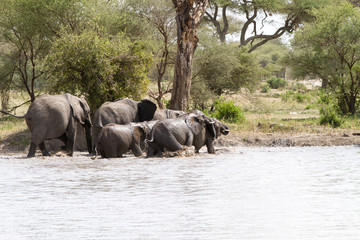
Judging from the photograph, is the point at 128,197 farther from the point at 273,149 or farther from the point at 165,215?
the point at 273,149

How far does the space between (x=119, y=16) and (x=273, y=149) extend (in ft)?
33.6

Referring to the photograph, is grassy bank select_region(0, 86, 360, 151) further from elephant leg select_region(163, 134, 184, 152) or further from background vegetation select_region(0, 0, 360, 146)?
elephant leg select_region(163, 134, 184, 152)

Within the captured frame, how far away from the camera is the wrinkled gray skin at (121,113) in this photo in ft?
47.3

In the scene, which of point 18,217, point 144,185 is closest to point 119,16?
point 144,185

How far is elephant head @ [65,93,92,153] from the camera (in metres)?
14.5

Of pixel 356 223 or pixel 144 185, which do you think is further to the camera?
pixel 144 185

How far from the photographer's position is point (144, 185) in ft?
28.8

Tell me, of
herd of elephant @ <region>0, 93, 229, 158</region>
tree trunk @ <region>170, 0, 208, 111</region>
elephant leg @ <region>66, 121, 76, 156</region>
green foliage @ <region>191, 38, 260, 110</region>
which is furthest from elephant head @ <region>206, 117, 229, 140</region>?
green foliage @ <region>191, 38, 260, 110</region>

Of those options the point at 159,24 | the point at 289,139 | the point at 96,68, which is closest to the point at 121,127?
the point at 96,68

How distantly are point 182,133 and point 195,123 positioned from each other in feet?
1.68

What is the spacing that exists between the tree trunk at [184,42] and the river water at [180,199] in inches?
268

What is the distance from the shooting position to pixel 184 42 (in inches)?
730

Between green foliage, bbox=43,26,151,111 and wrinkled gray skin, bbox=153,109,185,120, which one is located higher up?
green foliage, bbox=43,26,151,111

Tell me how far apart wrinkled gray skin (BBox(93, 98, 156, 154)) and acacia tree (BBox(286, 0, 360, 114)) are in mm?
10606
